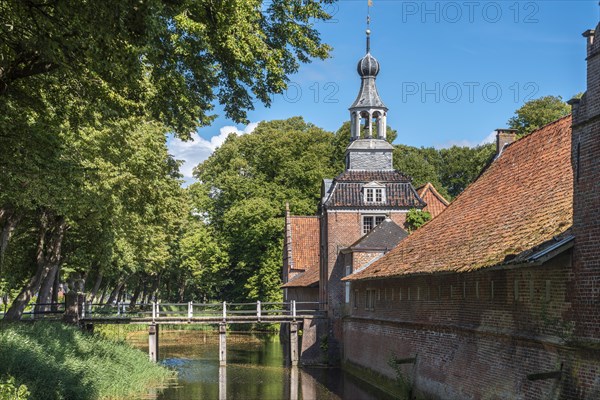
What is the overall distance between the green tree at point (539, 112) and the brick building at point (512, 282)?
20.0 metres

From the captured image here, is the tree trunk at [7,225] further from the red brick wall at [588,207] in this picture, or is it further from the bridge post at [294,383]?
the red brick wall at [588,207]

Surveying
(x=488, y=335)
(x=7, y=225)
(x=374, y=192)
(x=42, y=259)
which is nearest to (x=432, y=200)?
(x=374, y=192)

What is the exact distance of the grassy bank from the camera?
16.8 m

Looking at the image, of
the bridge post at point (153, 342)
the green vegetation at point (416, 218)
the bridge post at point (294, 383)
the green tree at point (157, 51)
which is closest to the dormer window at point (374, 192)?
the green vegetation at point (416, 218)

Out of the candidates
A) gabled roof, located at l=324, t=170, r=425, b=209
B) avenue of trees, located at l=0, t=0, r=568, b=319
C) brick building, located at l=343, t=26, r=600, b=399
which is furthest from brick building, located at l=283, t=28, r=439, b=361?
brick building, located at l=343, t=26, r=600, b=399

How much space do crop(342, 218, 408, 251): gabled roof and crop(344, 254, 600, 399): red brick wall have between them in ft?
22.5

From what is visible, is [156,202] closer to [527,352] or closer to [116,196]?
[116,196]

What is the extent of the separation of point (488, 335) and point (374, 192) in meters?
20.4

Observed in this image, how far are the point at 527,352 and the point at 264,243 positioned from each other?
1567 inches

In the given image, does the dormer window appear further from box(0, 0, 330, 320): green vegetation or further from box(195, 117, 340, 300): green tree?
box(195, 117, 340, 300): green tree

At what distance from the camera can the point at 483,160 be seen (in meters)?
52.1

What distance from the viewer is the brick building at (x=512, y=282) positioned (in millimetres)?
11453

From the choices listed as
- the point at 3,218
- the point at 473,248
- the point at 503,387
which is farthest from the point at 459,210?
the point at 3,218

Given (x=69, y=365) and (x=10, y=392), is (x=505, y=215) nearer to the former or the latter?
(x=10, y=392)
